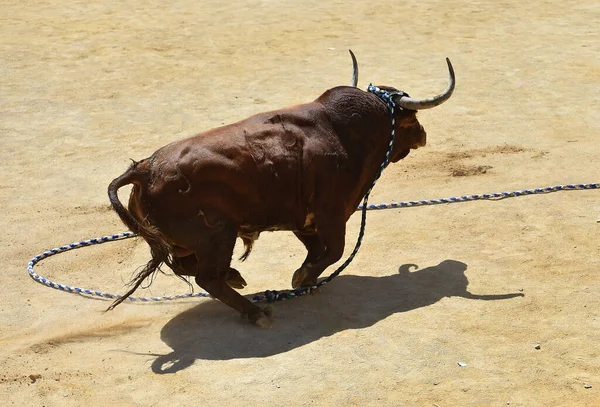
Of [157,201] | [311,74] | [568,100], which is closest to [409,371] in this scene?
[157,201]

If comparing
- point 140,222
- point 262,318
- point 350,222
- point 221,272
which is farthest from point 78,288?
point 350,222

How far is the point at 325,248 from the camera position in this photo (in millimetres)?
8219

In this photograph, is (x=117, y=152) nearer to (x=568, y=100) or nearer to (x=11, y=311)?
(x=11, y=311)

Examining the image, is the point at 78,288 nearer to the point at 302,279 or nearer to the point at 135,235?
the point at 135,235

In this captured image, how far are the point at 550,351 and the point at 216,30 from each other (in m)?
11.8

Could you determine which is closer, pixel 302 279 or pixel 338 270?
pixel 302 279

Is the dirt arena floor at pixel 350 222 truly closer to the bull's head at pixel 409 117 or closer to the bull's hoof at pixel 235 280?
the bull's hoof at pixel 235 280

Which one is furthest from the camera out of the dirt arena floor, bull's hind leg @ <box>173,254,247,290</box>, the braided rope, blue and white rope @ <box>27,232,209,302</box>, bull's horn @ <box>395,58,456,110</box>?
the braided rope

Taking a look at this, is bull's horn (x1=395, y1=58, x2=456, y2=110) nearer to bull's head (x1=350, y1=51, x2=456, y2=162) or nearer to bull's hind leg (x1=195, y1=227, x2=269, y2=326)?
bull's head (x1=350, y1=51, x2=456, y2=162)

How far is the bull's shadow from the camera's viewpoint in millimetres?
7422

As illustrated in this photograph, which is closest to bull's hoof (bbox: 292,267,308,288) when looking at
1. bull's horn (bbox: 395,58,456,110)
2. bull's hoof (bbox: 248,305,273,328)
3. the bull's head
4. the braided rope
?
bull's hoof (bbox: 248,305,273,328)

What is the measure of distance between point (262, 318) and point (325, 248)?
876mm

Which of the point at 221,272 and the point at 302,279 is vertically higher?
the point at 221,272

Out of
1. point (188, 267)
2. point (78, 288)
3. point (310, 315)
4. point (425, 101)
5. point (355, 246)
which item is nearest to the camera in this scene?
point (310, 315)
